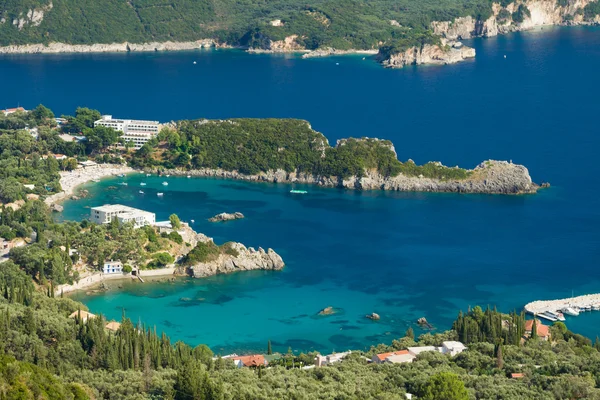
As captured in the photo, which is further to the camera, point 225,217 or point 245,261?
point 225,217

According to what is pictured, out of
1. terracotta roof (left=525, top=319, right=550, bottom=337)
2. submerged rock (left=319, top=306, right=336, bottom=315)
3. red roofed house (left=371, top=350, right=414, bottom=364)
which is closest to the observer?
red roofed house (left=371, top=350, right=414, bottom=364)

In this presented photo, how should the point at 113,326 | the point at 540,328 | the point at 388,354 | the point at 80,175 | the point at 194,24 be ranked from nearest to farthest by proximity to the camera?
the point at 388,354 → the point at 113,326 → the point at 540,328 → the point at 80,175 → the point at 194,24

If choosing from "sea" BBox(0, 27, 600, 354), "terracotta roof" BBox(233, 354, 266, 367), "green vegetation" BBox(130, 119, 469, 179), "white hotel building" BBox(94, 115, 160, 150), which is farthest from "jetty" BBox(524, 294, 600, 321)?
"white hotel building" BBox(94, 115, 160, 150)

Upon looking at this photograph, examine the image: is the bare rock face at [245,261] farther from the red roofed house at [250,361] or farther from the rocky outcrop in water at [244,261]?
the red roofed house at [250,361]

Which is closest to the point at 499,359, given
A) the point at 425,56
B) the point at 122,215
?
the point at 122,215

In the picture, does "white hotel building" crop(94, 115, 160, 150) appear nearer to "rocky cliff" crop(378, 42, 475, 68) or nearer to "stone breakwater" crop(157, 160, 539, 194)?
"stone breakwater" crop(157, 160, 539, 194)

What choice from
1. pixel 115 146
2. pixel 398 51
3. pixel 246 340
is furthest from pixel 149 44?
pixel 246 340

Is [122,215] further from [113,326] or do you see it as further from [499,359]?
[499,359]
